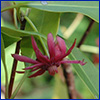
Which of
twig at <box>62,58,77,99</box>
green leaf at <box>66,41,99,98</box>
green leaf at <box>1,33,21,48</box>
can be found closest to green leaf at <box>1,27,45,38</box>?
green leaf at <box>1,33,21,48</box>

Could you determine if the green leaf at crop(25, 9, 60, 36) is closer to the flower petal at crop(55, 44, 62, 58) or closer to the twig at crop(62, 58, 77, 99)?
the flower petal at crop(55, 44, 62, 58)

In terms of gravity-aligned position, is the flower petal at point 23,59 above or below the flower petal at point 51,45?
below

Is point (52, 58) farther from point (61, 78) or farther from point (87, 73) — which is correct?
point (61, 78)

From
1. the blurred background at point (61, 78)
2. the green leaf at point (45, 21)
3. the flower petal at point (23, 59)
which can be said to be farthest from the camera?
the blurred background at point (61, 78)

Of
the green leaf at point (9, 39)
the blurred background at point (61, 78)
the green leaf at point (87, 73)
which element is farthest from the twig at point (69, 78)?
the green leaf at point (9, 39)

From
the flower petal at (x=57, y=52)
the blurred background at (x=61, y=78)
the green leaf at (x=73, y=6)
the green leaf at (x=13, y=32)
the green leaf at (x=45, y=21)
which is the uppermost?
the green leaf at (x=73, y=6)

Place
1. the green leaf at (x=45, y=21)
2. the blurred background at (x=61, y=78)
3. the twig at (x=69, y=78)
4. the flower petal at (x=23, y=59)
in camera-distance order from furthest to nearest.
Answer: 1. the blurred background at (x=61, y=78)
2. the twig at (x=69, y=78)
3. the green leaf at (x=45, y=21)
4. the flower petal at (x=23, y=59)

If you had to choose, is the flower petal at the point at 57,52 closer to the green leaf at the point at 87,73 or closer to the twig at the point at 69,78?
the green leaf at the point at 87,73

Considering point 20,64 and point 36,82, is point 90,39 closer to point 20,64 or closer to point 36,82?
point 36,82
